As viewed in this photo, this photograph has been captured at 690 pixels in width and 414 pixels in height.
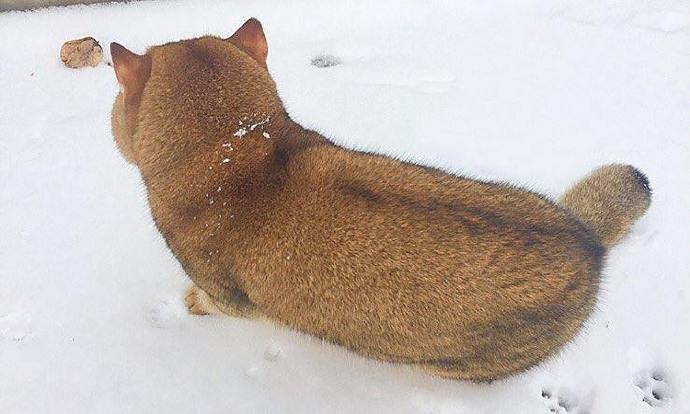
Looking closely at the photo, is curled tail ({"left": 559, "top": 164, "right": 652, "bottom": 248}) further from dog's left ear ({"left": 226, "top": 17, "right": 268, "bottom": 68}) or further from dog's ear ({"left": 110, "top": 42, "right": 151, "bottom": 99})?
dog's ear ({"left": 110, "top": 42, "right": 151, "bottom": 99})

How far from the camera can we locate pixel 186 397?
2.62 metres

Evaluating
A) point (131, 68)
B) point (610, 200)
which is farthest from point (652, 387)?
point (131, 68)

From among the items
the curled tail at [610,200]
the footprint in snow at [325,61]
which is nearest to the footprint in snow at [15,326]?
the footprint in snow at [325,61]

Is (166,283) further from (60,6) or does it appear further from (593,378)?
(60,6)

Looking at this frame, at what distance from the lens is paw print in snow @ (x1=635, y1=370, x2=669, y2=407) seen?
2.63 metres

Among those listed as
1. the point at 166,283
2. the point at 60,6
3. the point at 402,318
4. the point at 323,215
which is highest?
the point at 323,215

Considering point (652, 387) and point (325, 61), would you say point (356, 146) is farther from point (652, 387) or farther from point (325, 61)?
point (652, 387)

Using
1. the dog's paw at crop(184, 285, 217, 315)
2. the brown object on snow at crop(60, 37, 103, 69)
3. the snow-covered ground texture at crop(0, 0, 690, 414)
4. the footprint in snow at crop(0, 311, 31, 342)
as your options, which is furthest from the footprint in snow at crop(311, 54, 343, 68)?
the footprint in snow at crop(0, 311, 31, 342)

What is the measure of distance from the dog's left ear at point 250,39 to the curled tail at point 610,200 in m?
1.45

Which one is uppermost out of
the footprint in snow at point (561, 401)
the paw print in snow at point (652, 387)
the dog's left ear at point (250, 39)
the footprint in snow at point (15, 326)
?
the dog's left ear at point (250, 39)

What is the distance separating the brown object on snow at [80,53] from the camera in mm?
3845

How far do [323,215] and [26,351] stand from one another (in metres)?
1.59

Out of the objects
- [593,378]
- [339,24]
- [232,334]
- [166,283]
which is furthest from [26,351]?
[339,24]

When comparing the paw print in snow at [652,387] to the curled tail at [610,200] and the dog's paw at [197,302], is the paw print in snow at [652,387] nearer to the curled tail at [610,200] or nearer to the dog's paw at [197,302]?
the curled tail at [610,200]
